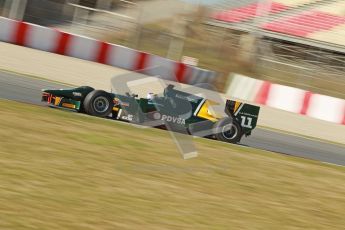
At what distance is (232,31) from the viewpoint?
25141 millimetres

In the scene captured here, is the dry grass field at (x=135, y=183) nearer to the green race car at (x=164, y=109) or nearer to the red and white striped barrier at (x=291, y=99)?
the green race car at (x=164, y=109)

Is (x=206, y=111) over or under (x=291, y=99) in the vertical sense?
under

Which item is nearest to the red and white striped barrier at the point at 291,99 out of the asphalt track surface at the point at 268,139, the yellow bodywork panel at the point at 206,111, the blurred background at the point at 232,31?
the blurred background at the point at 232,31

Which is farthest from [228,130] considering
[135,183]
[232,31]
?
[232,31]

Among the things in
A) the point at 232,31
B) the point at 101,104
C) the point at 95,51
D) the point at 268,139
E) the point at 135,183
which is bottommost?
the point at 135,183

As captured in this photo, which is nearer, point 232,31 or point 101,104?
point 101,104

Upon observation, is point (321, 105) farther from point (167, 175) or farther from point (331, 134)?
point (167, 175)

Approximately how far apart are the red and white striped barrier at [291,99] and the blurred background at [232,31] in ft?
3.42

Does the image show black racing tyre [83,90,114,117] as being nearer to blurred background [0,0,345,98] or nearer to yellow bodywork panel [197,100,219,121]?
yellow bodywork panel [197,100,219,121]

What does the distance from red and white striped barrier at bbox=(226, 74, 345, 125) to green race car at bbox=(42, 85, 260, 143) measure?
7224 millimetres

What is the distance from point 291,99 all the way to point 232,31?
30.7 feet

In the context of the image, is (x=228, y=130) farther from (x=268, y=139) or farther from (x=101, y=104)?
(x=268, y=139)

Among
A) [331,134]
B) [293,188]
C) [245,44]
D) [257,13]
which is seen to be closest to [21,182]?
[293,188]

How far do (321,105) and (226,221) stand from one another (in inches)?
457
